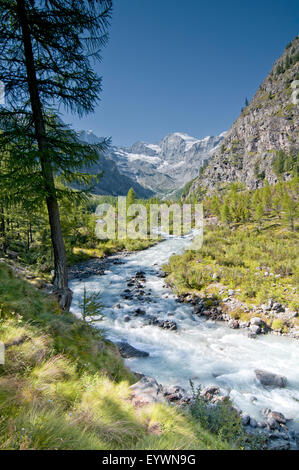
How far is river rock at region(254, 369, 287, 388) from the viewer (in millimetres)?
6298

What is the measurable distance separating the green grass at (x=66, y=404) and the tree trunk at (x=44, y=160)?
1847mm

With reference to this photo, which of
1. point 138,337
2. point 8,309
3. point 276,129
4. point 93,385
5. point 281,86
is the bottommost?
point 138,337

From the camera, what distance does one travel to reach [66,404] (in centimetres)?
295

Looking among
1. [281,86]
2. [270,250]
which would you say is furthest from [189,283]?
[281,86]

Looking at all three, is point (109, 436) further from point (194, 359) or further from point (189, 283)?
point (189, 283)

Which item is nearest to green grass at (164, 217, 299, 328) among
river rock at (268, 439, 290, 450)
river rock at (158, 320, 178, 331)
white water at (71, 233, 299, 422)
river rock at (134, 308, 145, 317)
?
white water at (71, 233, 299, 422)

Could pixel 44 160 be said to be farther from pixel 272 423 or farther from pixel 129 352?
pixel 272 423

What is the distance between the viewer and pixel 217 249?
791 inches

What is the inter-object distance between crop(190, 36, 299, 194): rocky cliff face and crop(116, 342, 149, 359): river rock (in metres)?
128

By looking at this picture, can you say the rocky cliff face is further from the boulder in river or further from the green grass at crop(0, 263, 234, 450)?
the green grass at crop(0, 263, 234, 450)

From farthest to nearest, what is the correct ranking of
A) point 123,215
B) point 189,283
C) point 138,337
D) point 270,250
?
point 123,215 → point 270,250 → point 189,283 → point 138,337

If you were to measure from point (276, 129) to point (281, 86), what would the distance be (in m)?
46.8

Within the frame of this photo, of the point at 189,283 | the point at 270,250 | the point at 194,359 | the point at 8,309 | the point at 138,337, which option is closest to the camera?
the point at 8,309

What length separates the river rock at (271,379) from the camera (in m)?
Answer: 6.30
